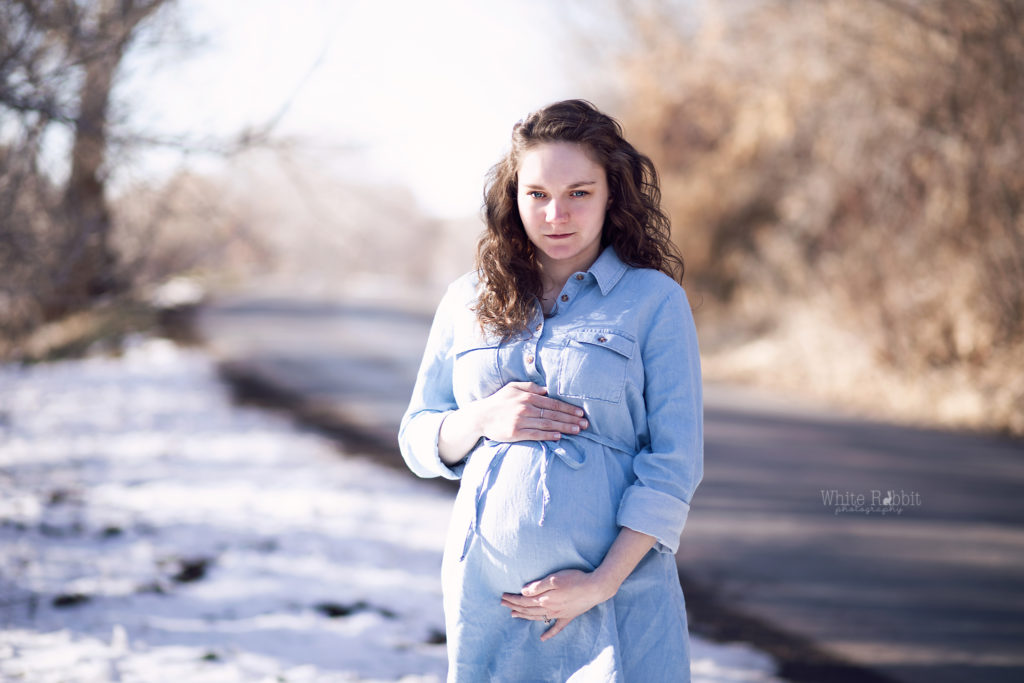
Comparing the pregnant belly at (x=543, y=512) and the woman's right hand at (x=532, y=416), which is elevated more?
the woman's right hand at (x=532, y=416)

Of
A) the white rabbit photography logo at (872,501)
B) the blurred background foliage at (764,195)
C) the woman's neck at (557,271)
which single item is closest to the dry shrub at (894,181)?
the blurred background foliage at (764,195)

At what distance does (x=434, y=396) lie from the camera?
6.85 ft

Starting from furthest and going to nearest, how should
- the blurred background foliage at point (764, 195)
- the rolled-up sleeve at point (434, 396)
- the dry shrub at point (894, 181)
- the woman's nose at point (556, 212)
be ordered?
the dry shrub at point (894, 181), the blurred background foliage at point (764, 195), the rolled-up sleeve at point (434, 396), the woman's nose at point (556, 212)

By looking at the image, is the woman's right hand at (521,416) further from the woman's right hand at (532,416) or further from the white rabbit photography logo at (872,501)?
the white rabbit photography logo at (872,501)

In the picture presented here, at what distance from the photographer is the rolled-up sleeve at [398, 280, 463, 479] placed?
2035 millimetres

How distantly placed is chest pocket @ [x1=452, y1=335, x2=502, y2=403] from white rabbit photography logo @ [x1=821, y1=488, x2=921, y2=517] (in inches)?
176

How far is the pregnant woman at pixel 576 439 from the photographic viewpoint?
1.75 metres

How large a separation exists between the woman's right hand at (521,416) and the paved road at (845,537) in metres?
2.17

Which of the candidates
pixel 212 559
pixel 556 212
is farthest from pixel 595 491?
pixel 212 559

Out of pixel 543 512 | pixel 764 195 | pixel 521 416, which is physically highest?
pixel 764 195

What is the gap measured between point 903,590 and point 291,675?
322cm

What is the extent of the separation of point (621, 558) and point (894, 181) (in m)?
10.4

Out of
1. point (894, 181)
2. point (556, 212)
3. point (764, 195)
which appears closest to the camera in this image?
point (556, 212)

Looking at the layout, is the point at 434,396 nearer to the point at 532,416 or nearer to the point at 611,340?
the point at 532,416
